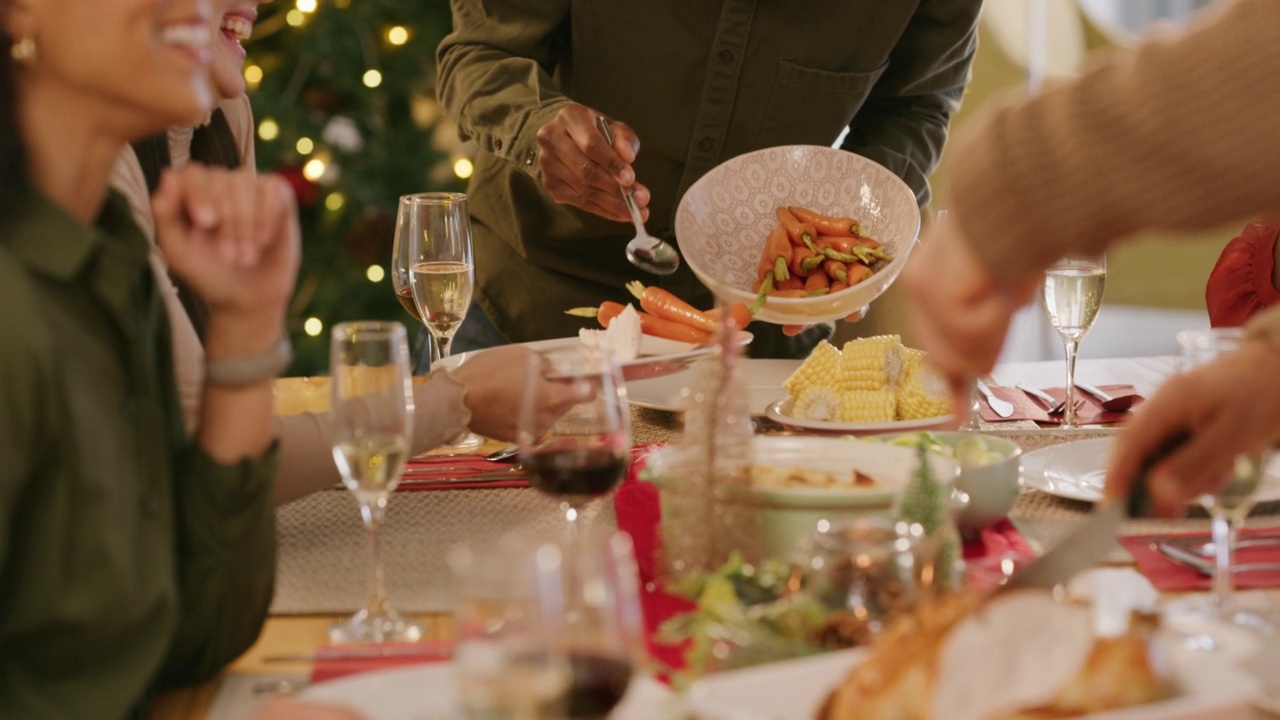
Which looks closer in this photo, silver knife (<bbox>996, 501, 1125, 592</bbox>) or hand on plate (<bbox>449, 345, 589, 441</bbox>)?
silver knife (<bbox>996, 501, 1125, 592</bbox>)

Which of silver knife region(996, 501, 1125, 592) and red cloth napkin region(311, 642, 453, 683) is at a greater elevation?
silver knife region(996, 501, 1125, 592)

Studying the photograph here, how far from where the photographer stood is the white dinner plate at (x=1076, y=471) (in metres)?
1.53

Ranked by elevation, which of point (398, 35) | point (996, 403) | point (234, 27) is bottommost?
point (996, 403)

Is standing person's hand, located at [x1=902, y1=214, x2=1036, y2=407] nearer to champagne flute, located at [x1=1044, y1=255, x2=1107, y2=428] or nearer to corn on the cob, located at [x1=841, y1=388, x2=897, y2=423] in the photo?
corn on the cob, located at [x1=841, y1=388, x2=897, y2=423]

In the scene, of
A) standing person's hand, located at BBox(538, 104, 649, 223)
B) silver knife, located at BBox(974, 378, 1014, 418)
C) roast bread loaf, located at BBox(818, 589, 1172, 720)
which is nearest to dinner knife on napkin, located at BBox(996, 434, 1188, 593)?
roast bread loaf, located at BBox(818, 589, 1172, 720)

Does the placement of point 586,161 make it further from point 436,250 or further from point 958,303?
point 958,303

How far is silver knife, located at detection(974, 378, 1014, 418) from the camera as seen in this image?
6.50ft

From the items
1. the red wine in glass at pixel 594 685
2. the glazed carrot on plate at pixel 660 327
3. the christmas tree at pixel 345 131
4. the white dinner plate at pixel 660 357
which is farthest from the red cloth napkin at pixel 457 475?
the christmas tree at pixel 345 131

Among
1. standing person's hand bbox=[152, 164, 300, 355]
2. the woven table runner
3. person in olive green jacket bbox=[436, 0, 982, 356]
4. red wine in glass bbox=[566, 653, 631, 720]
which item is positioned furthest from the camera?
person in olive green jacket bbox=[436, 0, 982, 356]

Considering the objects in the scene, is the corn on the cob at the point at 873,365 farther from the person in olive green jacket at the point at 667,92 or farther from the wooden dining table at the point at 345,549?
the person in olive green jacket at the point at 667,92

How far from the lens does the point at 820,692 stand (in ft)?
2.82

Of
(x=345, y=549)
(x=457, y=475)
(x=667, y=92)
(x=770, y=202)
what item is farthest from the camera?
(x=667, y=92)

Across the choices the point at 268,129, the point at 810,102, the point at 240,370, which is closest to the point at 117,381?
the point at 240,370

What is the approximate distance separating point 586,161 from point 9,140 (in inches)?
46.0
